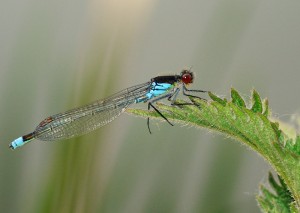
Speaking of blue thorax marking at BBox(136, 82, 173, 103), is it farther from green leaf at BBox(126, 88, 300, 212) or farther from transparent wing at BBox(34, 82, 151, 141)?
green leaf at BBox(126, 88, 300, 212)

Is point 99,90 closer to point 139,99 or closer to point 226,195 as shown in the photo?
point 139,99

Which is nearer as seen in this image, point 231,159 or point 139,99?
point 139,99

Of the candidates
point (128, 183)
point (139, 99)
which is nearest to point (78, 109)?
point (139, 99)

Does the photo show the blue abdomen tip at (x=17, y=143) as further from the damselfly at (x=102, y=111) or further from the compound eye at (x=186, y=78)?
the compound eye at (x=186, y=78)

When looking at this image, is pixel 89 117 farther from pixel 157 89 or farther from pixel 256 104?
pixel 256 104

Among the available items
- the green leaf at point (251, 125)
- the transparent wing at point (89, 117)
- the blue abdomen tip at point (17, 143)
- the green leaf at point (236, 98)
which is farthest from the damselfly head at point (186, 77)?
the green leaf at point (236, 98)

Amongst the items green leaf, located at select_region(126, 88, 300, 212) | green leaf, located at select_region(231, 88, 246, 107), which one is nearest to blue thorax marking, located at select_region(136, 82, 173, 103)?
green leaf, located at select_region(126, 88, 300, 212)

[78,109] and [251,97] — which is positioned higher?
[78,109]
